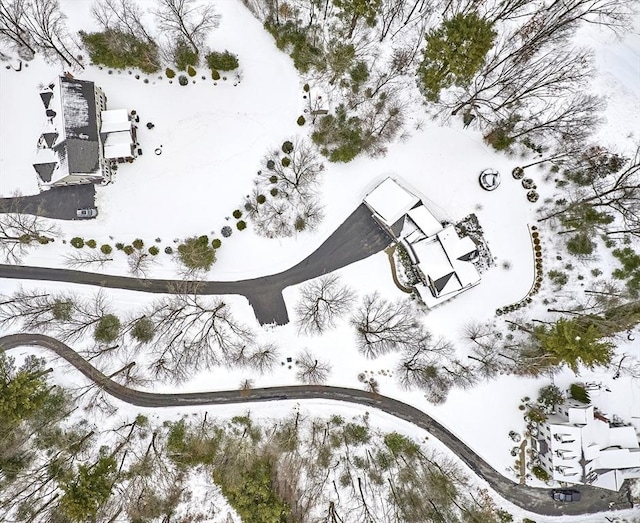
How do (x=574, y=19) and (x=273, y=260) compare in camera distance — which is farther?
(x=273, y=260)

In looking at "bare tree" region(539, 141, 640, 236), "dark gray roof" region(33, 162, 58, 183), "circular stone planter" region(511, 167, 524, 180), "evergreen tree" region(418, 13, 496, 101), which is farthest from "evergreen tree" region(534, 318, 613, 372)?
"dark gray roof" region(33, 162, 58, 183)

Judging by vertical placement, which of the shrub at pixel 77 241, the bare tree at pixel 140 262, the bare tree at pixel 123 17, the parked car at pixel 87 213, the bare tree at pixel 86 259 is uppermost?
the bare tree at pixel 123 17

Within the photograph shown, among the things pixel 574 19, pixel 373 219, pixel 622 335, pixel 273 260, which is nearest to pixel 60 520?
pixel 273 260

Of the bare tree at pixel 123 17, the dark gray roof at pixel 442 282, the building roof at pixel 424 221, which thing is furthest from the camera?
the bare tree at pixel 123 17

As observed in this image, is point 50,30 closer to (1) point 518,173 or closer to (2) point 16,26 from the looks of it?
(2) point 16,26

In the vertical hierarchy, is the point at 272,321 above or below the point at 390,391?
above

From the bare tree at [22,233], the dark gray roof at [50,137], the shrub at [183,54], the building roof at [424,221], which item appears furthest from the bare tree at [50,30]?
the building roof at [424,221]

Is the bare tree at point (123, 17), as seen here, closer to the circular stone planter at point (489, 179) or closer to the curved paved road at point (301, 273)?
the curved paved road at point (301, 273)

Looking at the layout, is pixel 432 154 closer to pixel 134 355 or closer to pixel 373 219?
pixel 373 219

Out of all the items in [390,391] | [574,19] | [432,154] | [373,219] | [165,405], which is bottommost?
[390,391]
